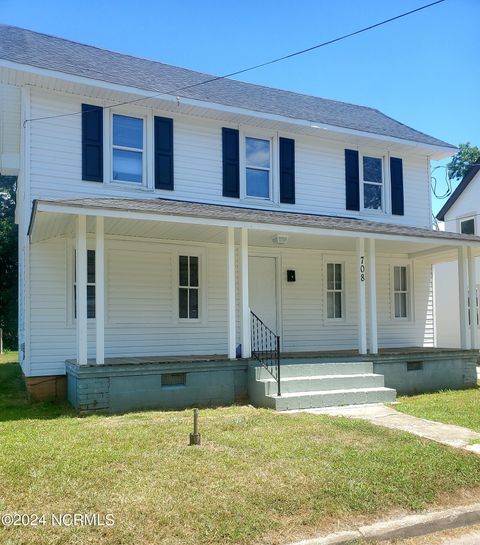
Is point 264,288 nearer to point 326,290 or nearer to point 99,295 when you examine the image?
point 326,290

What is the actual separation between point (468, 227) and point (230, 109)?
1286cm

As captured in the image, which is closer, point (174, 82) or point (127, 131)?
point (127, 131)

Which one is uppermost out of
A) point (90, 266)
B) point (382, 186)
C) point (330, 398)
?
point (382, 186)

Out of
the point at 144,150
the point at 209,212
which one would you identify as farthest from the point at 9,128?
the point at 209,212

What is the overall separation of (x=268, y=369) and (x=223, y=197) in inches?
163

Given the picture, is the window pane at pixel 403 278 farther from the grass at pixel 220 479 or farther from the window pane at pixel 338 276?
the grass at pixel 220 479

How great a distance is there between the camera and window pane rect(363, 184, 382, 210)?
13.6 m

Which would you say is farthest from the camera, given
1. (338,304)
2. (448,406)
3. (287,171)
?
(338,304)

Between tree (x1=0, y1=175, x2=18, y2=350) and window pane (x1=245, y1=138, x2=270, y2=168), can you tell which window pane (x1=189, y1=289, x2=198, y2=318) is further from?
tree (x1=0, y1=175, x2=18, y2=350)

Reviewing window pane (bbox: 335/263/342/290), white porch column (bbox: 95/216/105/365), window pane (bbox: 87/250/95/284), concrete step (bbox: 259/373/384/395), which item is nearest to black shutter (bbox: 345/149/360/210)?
window pane (bbox: 335/263/342/290)

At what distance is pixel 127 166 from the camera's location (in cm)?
1093

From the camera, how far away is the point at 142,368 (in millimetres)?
8766

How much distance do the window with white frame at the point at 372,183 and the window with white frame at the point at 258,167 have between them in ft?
8.73

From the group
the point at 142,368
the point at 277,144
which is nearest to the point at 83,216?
the point at 142,368
